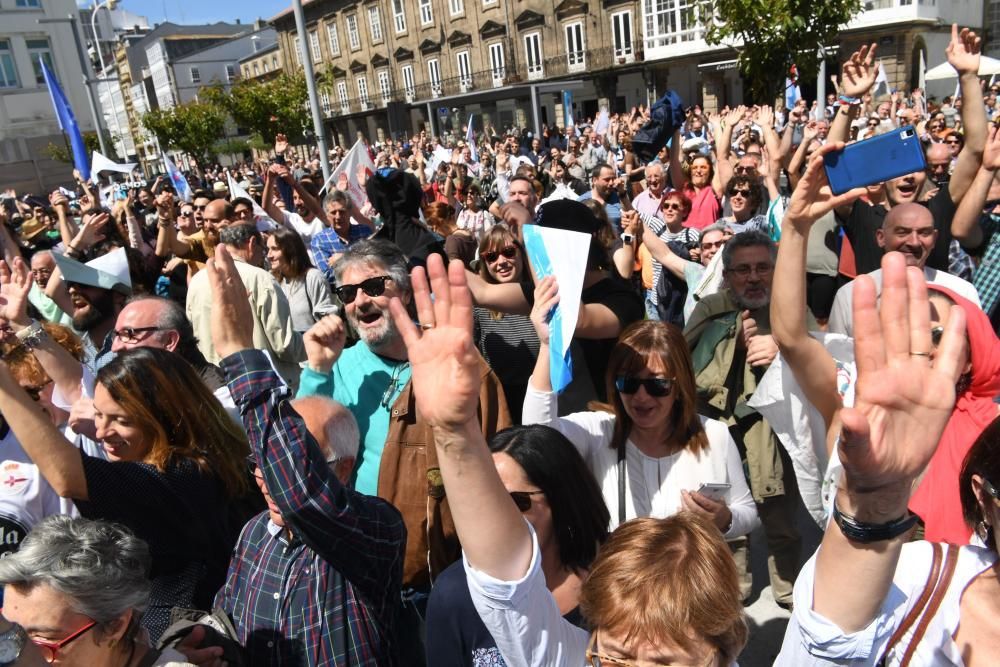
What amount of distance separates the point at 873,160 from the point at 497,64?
4044cm

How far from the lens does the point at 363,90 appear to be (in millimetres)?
49312

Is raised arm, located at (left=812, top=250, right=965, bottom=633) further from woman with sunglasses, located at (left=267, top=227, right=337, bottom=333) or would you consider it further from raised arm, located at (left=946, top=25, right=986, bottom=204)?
woman with sunglasses, located at (left=267, top=227, right=337, bottom=333)

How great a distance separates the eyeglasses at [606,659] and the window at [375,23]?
49437 mm

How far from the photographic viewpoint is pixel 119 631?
1.57m

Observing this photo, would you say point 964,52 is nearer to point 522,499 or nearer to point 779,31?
point 522,499

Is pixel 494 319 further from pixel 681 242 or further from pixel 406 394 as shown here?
pixel 681 242

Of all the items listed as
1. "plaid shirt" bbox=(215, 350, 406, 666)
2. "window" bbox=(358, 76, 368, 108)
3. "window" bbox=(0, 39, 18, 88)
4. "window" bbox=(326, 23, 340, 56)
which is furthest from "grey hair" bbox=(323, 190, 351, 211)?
"window" bbox=(326, 23, 340, 56)

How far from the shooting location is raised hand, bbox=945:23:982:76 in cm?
367

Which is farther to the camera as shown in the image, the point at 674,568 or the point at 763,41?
the point at 763,41

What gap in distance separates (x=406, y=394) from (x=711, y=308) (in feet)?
4.75

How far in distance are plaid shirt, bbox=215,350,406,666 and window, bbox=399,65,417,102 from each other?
151 ft

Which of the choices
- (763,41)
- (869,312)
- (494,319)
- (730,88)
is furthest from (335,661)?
(730,88)

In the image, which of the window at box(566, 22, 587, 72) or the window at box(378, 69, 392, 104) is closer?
the window at box(566, 22, 587, 72)

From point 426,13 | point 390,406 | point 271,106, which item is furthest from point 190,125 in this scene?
point 390,406
